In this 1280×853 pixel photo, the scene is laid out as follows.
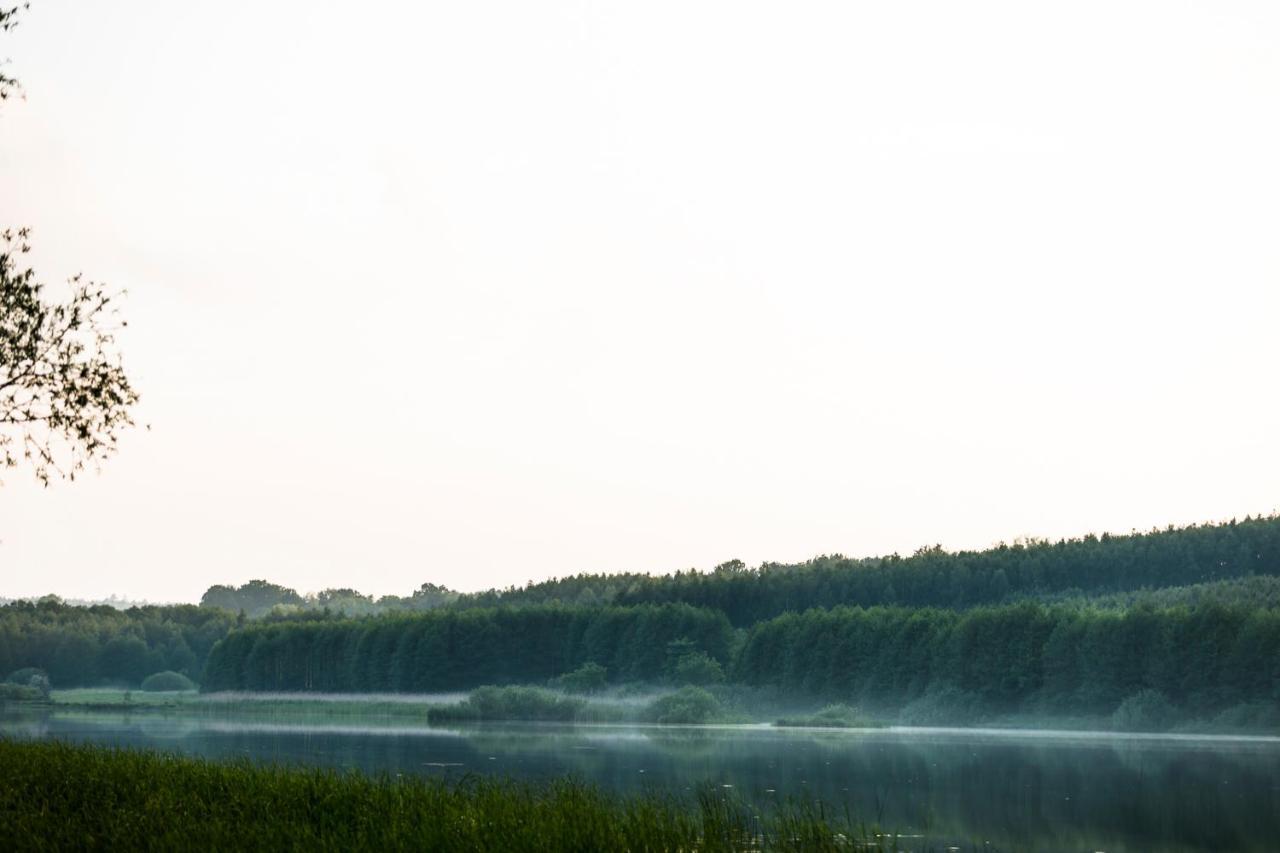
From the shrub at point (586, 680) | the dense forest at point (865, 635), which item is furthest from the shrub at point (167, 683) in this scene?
the shrub at point (586, 680)

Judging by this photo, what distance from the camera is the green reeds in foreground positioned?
21453mm

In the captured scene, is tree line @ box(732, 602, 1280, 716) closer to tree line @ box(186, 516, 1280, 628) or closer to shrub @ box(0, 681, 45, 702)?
tree line @ box(186, 516, 1280, 628)

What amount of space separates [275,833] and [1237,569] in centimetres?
12450

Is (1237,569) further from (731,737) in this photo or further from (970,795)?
(970,795)

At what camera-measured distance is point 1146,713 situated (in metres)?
96.9

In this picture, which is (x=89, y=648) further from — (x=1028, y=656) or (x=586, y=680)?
(x=1028, y=656)

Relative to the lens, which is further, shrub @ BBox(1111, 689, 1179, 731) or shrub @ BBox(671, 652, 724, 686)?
shrub @ BBox(671, 652, 724, 686)

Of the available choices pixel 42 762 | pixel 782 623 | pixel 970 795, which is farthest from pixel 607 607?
pixel 42 762

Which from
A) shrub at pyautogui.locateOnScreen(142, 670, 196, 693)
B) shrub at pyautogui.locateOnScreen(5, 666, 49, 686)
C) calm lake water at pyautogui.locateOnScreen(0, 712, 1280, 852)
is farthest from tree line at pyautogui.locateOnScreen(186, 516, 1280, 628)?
shrub at pyautogui.locateOnScreen(5, 666, 49, 686)

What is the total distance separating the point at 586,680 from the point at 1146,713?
49.2 metres

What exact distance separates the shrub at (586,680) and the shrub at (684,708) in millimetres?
18360

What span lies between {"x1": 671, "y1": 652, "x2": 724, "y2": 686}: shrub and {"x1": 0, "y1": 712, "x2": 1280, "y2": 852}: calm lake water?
3031 centimetres

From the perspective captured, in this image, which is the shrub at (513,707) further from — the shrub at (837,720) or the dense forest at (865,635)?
the dense forest at (865,635)

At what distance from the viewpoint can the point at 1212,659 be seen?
94000mm
